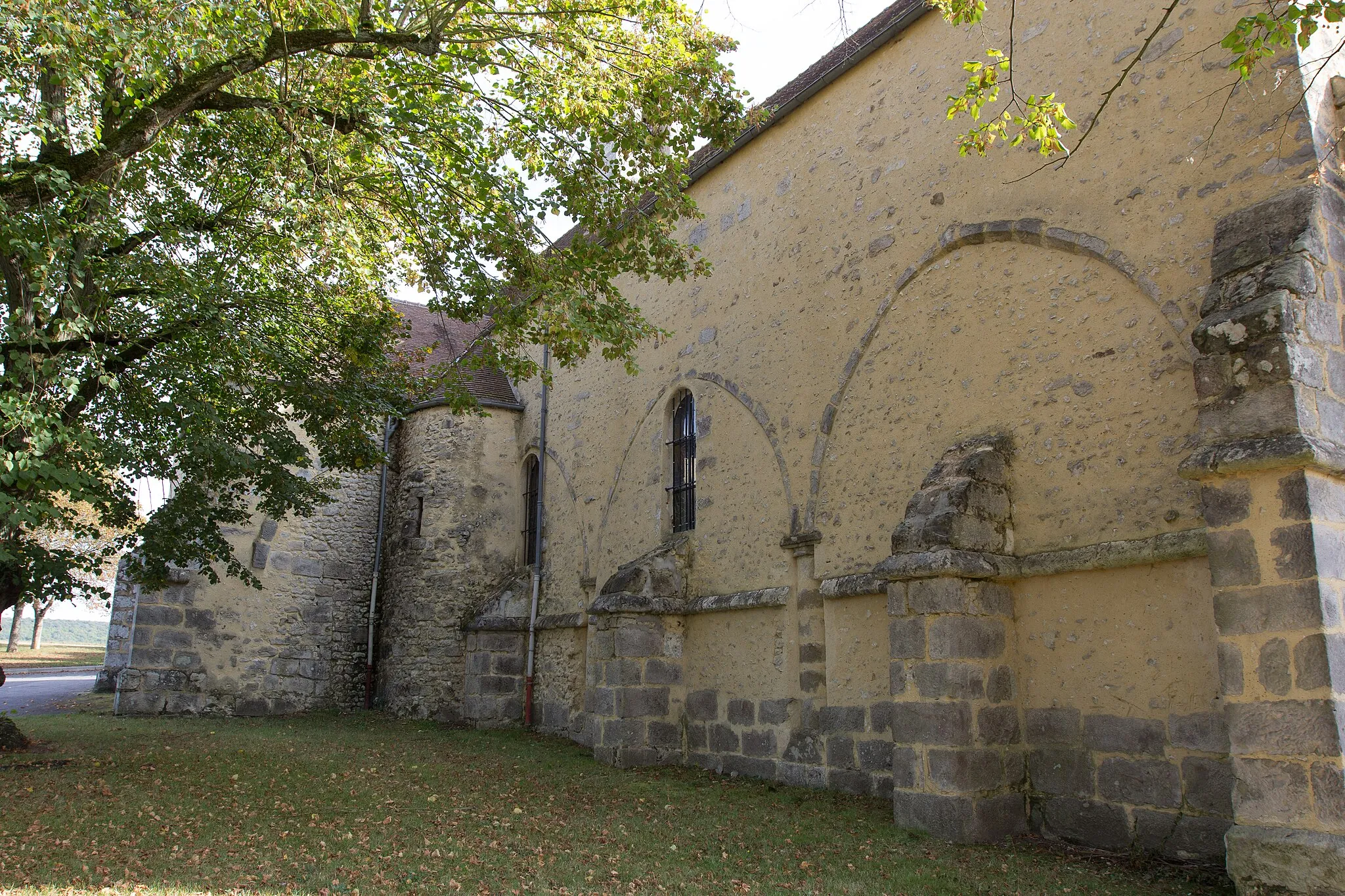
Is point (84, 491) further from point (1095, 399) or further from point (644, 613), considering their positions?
point (1095, 399)

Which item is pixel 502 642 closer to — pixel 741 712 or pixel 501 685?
pixel 501 685

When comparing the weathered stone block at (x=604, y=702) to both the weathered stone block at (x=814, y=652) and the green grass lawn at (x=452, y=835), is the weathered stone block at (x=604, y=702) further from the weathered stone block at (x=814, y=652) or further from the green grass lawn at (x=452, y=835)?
the weathered stone block at (x=814, y=652)

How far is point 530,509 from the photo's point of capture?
14.8 metres

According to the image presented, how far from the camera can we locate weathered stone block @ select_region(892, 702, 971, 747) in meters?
6.11

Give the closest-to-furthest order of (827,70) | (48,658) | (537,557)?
(827,70), (537,557), (48,658)

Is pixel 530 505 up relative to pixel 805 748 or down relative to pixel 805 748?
up

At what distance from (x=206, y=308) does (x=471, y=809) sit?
4.64m

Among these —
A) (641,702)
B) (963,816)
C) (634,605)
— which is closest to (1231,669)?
(963,816)

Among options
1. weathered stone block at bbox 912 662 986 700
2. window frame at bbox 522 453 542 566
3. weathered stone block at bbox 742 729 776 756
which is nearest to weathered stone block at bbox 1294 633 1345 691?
weathered stone block at bbox 912 662 986 700

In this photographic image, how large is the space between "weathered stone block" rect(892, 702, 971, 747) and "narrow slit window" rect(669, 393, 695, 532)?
4.68 metres

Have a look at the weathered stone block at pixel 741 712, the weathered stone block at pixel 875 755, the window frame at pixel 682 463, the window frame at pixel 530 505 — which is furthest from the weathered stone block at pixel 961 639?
the window frame at pixel 530 505

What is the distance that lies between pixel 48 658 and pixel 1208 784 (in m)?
38.9

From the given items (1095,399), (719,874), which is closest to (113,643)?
(719,874)

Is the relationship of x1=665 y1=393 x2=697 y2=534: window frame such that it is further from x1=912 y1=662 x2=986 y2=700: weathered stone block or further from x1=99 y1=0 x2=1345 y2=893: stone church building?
x1=912 y1=662 x2=986 y2=700: weathered stone block
